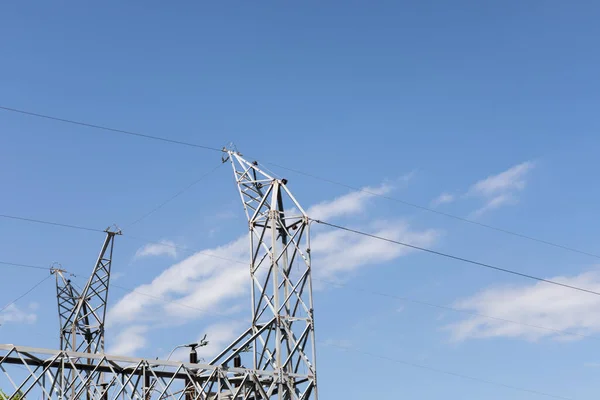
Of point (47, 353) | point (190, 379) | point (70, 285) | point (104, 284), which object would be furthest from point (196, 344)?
point (47, 353)

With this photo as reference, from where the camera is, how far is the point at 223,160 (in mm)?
38281

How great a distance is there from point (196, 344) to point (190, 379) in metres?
19.5

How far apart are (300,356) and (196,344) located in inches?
707

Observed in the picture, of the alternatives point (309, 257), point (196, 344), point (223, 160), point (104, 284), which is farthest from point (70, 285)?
point (309, 257)

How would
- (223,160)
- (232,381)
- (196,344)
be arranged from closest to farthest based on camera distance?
(232,381), (223,160), (196,344)

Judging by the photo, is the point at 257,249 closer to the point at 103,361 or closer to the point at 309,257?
the point at 309,257

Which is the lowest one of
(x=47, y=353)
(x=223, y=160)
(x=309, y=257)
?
(x=47, y=353)

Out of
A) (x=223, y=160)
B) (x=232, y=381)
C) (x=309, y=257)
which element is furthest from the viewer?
(x=223, y=160)

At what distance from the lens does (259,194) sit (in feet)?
119

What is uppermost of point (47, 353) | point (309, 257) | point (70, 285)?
point (70, 285)

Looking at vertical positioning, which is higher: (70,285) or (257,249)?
(70,285)

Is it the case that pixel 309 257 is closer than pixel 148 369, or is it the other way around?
pixel 148 369

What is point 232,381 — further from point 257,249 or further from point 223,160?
point 223,160

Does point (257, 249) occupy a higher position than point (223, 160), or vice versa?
point (223, 160)
